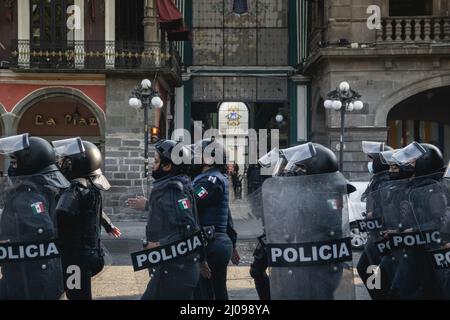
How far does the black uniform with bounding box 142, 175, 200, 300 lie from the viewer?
6.21 m

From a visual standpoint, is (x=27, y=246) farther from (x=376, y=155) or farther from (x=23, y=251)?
(x=376, y=155)

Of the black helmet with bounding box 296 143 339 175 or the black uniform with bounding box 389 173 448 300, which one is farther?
the black uniform with bounding box 389 173 448 300

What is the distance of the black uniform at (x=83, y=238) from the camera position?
6875 millimetres

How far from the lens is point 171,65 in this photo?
74.0 ft

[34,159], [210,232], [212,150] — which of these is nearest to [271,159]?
[212,150]

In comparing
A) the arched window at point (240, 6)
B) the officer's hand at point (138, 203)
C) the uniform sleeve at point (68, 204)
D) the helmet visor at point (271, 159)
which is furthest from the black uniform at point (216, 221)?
the arched window at point (240, 6)

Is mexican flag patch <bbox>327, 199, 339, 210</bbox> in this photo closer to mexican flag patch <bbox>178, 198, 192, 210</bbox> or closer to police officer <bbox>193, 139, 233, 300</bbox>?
mexican flag patch <bbox>178, 198, 192, 210</bbox>

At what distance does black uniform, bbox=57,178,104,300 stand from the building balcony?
45.7 feet

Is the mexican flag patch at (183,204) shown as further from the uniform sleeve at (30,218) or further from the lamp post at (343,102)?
the lamp post at (343,102)

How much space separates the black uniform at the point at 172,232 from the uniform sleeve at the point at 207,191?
3.30ft

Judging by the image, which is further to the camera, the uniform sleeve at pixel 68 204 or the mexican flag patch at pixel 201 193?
the mexican flag patch at pixel 201 193

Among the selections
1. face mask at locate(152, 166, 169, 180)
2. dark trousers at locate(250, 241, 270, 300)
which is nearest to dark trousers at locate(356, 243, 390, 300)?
dark trousers at locate(250, 241, 270, 300)
